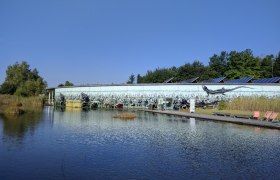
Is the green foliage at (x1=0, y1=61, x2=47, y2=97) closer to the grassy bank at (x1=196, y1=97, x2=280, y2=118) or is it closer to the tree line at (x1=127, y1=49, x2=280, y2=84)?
the tree line at (x1=127, y1=49, x2=280, y2=84)

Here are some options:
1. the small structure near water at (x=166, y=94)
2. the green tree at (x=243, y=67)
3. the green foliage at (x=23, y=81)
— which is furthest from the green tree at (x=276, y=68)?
the green foliage at (x=23, y=81)

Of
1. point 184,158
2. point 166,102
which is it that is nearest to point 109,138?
point 184,158

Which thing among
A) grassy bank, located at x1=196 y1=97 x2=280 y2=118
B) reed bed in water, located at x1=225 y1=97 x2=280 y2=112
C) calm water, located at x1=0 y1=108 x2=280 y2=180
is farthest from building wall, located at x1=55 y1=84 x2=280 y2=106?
calm water, located at x1=0 y1=108 x2=280 y2=180

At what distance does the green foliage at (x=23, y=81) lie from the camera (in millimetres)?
82000

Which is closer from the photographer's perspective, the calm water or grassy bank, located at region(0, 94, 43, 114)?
the calm water

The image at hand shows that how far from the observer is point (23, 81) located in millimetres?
89812

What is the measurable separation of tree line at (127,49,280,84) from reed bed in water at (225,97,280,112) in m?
33.8

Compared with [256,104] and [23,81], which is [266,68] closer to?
[256,104]

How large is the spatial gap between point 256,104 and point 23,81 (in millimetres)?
68464

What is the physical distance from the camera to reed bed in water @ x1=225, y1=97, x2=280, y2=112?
35.6m

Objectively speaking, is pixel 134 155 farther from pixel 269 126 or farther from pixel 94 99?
pixel 94 99

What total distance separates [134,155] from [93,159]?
72.7 inches

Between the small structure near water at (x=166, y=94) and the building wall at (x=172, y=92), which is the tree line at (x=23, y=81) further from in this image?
the building wall at (x=172, y=92)

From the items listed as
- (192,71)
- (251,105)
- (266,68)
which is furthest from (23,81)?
(251,105)
